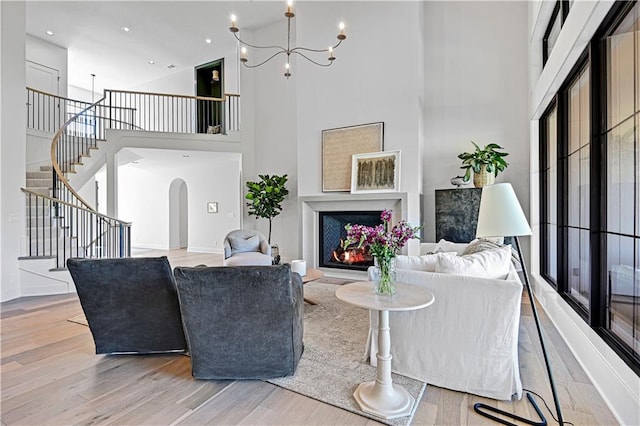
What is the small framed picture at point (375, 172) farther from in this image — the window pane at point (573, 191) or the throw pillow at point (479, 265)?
the throw pillow at point (479, 265)

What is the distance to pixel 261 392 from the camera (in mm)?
2156

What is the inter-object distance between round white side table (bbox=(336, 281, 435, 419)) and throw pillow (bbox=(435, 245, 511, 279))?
0.91 feet

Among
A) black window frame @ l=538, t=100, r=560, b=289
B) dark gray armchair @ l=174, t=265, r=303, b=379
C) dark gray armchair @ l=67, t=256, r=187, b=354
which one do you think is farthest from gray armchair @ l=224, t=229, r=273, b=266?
black window frame @ l=538, t=100, r=560, b=289

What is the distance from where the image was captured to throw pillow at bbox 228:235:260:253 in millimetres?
5428

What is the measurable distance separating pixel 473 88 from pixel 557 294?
3505 millimetres

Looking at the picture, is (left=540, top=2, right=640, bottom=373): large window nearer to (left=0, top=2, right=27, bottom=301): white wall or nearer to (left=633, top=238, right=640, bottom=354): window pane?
(left=633, top=238, right=640, bottom=354): window pane

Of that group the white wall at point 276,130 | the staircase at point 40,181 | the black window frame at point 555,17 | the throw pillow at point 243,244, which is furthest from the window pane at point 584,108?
the staircase at point 40,181

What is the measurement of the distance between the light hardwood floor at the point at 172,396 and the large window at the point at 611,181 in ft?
1.36

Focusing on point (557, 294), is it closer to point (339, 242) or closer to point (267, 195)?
point (339, 242)

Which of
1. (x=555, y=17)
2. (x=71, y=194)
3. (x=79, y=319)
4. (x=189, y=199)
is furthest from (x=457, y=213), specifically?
(x=189, y=199)

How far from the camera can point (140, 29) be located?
25.6ft

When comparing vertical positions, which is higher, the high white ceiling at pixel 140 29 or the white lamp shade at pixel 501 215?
the high white ceiling at pixel 140 29

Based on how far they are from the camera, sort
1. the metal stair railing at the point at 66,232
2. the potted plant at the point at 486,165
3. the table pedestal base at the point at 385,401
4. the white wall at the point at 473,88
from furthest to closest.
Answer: the metal stair railing at the point at 66,232
the white wall at the point at 473,88
the potted plant at the point at 486,165
the table pedestal base at the point at 385,401

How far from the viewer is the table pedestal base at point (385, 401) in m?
1.89
